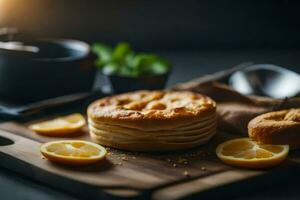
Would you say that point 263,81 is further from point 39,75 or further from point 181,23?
point 181,23

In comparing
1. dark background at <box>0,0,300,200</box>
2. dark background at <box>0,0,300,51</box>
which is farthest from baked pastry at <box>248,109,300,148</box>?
dark background at <box>0,0,300,51</box>

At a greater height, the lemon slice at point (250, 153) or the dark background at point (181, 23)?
the dark background at point (181, 23)

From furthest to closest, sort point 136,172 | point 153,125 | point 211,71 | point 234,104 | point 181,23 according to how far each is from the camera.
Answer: point 181,23 < point 211,71 < point 234,104 < point 153,125 < point 136,172

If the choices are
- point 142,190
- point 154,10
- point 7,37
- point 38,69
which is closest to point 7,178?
point 142,190

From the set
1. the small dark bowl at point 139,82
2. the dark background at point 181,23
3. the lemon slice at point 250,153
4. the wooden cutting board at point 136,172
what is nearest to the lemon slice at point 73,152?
the wooden cutting board at point 136,172

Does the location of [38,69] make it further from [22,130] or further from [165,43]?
[165,43]

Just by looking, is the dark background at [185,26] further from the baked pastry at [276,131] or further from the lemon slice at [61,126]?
the baked pastry at [276,131]

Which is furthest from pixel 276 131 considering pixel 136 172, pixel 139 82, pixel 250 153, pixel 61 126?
pixel 139 82

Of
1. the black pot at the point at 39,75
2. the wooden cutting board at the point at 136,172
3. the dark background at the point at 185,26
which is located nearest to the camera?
the wooden cutting board at the point at 136,172
